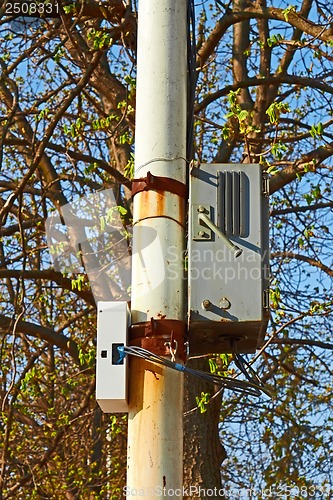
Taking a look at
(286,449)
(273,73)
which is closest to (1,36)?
(273,73)

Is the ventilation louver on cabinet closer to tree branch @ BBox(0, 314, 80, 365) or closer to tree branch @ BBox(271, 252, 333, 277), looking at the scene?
tree branch @ BBox(0, 314, 80, 365)

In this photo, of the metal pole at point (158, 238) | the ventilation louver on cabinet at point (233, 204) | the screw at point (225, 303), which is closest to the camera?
the metal pole at point (158, 238)

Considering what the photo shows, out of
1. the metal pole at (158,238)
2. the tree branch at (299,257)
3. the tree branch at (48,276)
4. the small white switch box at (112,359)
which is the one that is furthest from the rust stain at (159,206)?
the tree branch at (299,257)

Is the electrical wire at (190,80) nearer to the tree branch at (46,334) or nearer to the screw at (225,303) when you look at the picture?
the screw at (225,303)

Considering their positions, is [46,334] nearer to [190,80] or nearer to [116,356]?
[190,80]

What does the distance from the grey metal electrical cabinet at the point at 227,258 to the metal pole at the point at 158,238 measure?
94 mm

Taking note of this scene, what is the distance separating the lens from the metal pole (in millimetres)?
3000

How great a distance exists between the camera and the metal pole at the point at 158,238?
3.00 meters

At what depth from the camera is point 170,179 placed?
3.33 metres

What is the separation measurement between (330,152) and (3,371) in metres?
3.98

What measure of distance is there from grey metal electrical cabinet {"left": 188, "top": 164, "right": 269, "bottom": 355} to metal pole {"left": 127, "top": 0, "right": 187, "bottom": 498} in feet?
0.31

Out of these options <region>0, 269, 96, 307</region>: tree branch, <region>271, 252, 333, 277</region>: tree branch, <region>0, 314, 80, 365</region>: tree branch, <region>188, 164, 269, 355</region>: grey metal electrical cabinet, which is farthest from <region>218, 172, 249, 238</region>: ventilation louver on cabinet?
<region>271, 252, 333, 277</region>: tree branch

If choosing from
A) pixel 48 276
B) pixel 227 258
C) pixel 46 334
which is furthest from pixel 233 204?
pixel 46 334

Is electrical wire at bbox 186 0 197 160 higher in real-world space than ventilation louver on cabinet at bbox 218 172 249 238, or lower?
higher
